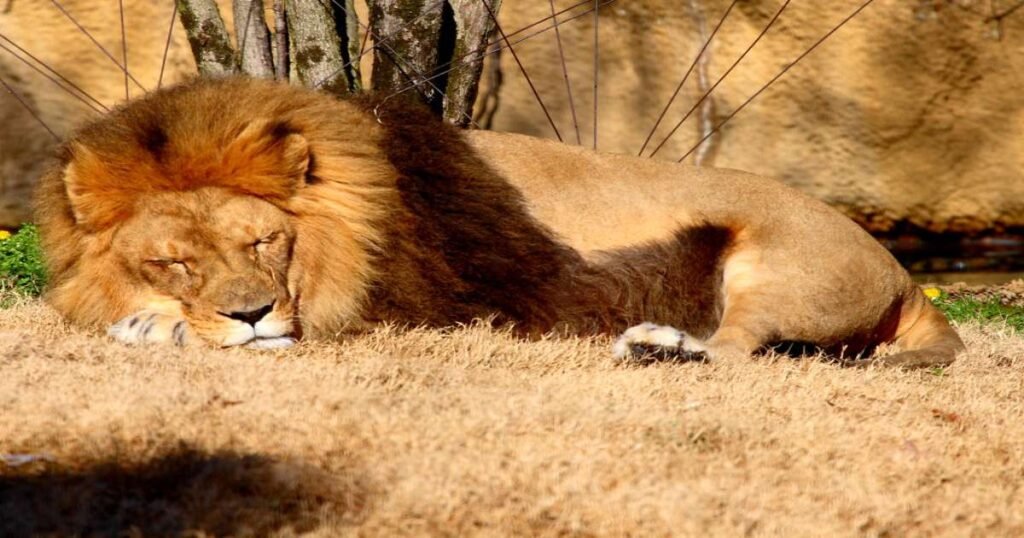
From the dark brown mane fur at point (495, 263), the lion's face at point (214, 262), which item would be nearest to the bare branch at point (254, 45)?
the dark brown mane fur at point (495, 263)

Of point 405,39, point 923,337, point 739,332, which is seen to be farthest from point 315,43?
point 923,337

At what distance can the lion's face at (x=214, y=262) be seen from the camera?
3.94 metres

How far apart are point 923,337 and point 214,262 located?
2.63 meters

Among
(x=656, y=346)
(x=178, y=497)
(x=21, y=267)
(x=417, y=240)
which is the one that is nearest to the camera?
(x=178, y=497)

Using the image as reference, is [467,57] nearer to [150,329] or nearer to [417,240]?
[417,240]

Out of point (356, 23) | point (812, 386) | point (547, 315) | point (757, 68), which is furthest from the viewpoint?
point (757, 68)

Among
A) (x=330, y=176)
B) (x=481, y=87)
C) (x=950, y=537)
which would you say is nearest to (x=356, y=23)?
(x=481, y=87)

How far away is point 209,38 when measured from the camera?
6.13 m

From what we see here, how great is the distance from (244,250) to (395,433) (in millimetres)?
1116

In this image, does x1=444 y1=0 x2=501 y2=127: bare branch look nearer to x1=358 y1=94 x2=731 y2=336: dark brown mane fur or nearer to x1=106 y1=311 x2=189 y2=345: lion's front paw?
x1=358 y1=94 x2=731 y2=336: dark brown mane fur

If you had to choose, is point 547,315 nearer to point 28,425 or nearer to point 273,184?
point 273,184

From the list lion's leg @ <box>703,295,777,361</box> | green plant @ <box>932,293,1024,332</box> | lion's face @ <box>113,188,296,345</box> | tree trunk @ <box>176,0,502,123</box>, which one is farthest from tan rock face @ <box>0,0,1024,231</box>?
lion's face @ <box>113,188,296,345</box>

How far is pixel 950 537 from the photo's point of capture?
2949mm

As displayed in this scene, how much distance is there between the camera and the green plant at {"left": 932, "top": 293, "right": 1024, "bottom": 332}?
20.7 ft
